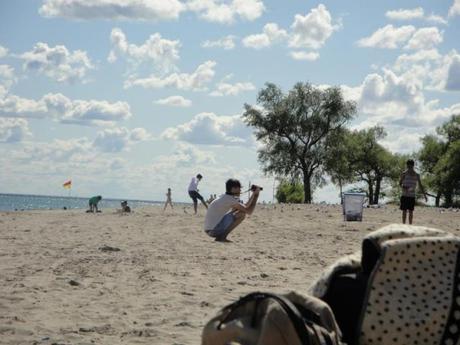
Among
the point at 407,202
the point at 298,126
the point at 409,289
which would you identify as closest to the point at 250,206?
the point at 407,202

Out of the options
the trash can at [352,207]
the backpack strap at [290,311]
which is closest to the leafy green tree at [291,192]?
the trash can at [352,207]

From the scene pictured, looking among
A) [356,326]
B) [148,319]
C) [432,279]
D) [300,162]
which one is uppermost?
[300,162]

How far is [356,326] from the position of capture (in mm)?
4160

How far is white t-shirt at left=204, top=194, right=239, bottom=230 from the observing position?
46.1 feet

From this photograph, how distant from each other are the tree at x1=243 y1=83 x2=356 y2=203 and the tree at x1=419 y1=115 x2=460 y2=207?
1326 cm

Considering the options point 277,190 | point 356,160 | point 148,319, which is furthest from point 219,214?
point 356,160

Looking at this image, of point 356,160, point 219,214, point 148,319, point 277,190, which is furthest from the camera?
point 356,160

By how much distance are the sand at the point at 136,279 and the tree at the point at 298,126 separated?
1698 inches

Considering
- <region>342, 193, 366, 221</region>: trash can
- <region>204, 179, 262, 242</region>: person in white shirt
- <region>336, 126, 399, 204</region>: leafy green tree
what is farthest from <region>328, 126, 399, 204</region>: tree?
<region>204, 179, 262, 242</region>: person in white shirt

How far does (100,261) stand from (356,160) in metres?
74.1

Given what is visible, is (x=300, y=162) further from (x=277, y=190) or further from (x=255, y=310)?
(x=255, y=310)

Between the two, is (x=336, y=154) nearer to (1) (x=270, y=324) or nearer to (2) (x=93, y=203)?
(2) (x=93, y=203)

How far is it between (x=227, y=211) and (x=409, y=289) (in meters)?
9.98

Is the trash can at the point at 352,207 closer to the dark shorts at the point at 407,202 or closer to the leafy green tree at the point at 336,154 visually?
the dark shorts at the point at 407,202
